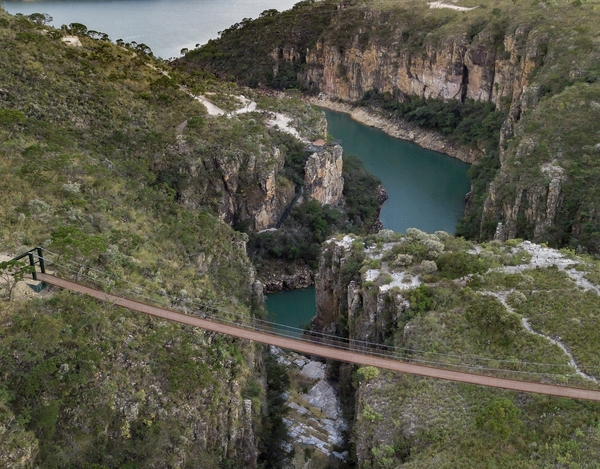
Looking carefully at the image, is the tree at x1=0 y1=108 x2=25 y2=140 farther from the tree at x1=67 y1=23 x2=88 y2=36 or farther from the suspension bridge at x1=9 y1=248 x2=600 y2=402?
the tree at x1=67 y1=23 x2=88 y2=36

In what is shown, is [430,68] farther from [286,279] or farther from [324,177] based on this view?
[286,279]

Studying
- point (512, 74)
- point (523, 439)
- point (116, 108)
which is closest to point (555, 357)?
point (523, 439)

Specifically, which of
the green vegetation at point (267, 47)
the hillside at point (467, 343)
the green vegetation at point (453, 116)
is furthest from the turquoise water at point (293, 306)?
the green vegetation at point (267, 47)

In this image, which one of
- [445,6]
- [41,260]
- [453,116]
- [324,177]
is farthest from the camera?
[445,6]

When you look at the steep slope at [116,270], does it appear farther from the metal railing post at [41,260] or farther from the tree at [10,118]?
the metal railing post at [41,260]

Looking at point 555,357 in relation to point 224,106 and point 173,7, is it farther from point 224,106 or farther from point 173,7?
point 173,7

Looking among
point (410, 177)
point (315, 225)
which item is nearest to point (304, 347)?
point (315, 225)
